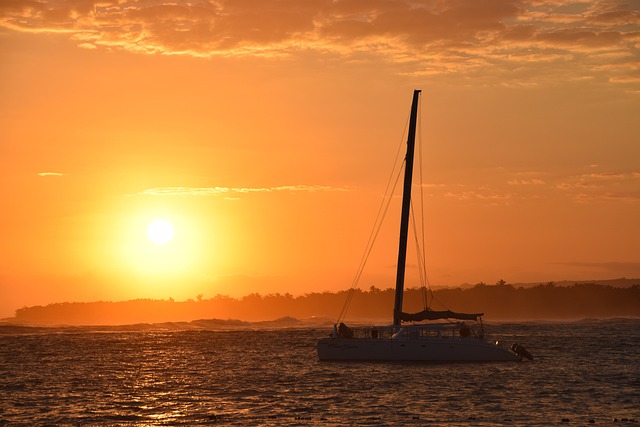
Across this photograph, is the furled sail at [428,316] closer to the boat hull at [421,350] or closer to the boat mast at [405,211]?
the boat mast at [405,211]

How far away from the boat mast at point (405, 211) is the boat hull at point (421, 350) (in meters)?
3.07

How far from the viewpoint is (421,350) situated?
70312 millimetres

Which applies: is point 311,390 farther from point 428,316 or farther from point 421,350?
point 428,316

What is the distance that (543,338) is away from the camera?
119 meters

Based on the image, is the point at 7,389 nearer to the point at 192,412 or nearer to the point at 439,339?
the point at 192,412

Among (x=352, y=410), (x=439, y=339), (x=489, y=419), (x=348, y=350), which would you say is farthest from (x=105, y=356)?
(x=489, y=419)

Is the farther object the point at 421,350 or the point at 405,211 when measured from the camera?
the point at 405,211

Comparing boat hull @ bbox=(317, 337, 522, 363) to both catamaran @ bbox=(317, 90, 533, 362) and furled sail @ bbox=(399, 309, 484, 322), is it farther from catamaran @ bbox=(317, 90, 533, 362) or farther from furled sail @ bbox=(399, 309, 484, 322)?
furled sail @ bbox=(399, 309, 484, 322)

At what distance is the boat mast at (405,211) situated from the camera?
73.5m

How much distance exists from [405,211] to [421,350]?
1180cm

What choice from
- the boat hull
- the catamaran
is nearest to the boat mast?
the catamaran

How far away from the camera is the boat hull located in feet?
231

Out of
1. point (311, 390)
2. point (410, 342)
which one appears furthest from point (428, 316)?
point (311, 390)

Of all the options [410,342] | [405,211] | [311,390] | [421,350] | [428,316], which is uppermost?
[405,211]
